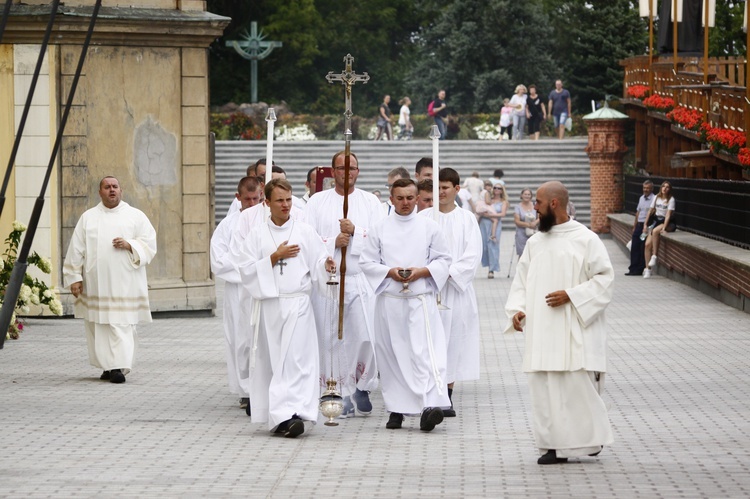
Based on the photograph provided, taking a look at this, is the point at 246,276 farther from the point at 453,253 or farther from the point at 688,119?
the point at 688,119

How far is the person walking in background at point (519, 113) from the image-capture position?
48.4m

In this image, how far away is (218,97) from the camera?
6919 cm

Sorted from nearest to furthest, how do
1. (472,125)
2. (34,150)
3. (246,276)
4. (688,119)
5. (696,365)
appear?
1. (246,276)
2. (696,365)
3. (34,150)
4. (688,119)
5. (472,125)

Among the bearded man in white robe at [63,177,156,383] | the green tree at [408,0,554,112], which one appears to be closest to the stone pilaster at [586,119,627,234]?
the bearded man in white robe at [63,177,156,383]

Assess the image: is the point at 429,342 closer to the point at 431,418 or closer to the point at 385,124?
the point at 431,418

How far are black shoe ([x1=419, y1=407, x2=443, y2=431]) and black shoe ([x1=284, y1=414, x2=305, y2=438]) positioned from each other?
890mm

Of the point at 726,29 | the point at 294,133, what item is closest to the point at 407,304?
the point at 294,133

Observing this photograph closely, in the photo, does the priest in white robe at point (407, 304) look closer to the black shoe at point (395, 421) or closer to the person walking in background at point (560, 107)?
the black shoe at point (395, 421)

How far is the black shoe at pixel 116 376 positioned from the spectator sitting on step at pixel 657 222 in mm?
15062

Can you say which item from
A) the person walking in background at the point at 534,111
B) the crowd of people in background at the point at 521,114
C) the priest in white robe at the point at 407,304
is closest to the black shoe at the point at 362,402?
the priest in white robe at the point at 407,304

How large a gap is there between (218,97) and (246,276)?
193 ft

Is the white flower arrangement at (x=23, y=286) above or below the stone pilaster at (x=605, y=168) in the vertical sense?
below

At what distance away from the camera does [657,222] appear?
27750mm

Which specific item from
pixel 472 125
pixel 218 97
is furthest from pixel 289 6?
pixel 472 125
